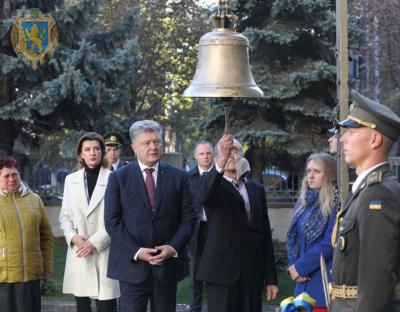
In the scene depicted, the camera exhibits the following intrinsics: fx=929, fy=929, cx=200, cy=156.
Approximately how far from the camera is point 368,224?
15.7 feet

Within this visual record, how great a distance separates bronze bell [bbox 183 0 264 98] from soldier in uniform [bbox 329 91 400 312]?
1.93 m

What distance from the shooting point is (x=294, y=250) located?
303 inches

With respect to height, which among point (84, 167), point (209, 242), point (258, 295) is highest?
point (84, 167)

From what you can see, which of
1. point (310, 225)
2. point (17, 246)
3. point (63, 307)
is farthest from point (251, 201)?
point (63, 307)

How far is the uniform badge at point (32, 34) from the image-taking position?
64.8 ft

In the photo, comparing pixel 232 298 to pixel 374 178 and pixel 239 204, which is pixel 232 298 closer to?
pixel 239 204

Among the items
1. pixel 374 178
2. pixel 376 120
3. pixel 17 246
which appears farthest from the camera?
pixel 17 246

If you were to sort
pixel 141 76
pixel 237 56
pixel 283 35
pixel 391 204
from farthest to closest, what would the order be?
pixel 141 76
pixel 283 35
pixel 237 56
pixel 391 204

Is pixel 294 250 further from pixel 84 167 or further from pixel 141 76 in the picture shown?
pixel 141 76

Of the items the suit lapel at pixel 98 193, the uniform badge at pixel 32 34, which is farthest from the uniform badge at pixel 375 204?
the uniform badge at pixel 32 34

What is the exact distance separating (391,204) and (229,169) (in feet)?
10.6

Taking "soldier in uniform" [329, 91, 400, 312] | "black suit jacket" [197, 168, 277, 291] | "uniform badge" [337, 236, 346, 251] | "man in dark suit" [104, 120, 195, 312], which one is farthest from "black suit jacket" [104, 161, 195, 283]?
"uniform badge" [337, 236, 346, 251]

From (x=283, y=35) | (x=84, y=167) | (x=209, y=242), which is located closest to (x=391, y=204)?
(x=209, y=242)

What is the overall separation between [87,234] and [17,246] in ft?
2.50
